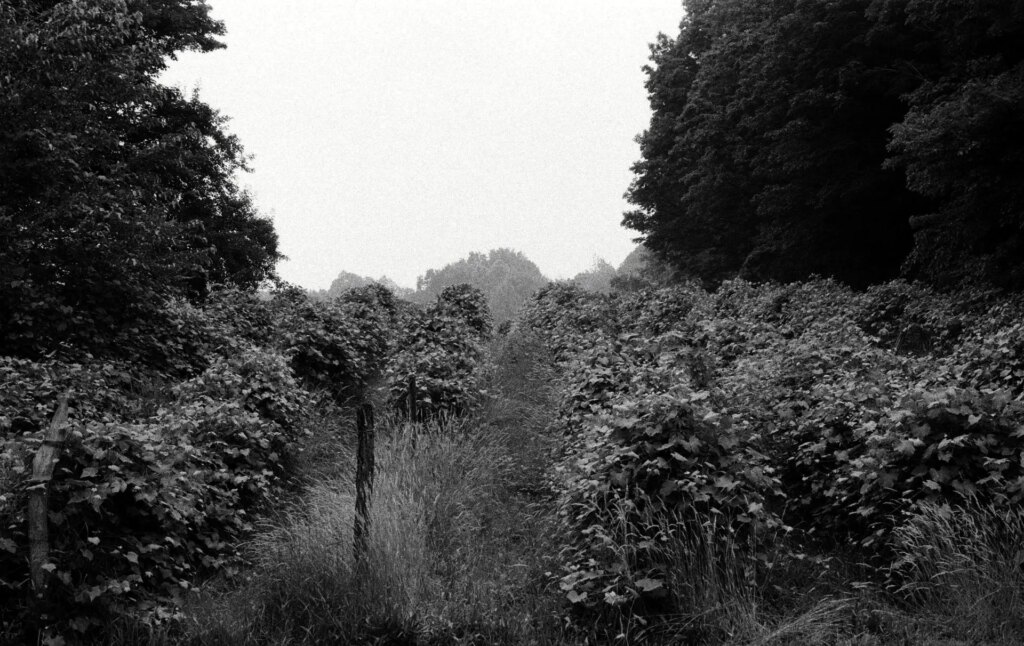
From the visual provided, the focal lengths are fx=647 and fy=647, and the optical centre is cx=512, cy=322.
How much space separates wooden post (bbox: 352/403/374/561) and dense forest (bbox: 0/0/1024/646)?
25 millimetres

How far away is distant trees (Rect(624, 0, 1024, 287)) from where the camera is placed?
11750 millimetres

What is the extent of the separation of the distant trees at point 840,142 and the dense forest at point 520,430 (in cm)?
12

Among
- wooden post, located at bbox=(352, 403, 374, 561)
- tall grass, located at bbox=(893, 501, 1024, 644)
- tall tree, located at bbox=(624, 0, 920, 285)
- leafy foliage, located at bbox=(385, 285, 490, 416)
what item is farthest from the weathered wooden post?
tall tree, located at bbox=(624, 0, 920, 285)

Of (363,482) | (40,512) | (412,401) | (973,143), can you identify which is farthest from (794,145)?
(40,512)

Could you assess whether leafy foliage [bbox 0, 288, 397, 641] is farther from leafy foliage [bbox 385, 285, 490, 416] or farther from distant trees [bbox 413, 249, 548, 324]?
distant trees [bbox 413, 249, 548, 324]

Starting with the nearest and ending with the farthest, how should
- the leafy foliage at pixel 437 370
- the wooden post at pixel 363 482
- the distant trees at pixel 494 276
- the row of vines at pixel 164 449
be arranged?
the row of vines at pixel 164 449 < the wooden post at pixel 363 482 < the leafy foliage at pixel 437 370 < the distant trees at pixel 494 276

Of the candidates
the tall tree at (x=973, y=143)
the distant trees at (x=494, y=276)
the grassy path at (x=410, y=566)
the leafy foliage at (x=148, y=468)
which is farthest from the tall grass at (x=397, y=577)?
the distant trees at (x=494, y=276)

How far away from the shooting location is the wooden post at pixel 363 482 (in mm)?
4855

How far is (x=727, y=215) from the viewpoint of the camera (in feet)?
88.2

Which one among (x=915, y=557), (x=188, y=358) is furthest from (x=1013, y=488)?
(x=188, y=358)

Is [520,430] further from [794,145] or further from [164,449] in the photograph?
[794,145]

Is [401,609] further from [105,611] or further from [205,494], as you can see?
[205,494]

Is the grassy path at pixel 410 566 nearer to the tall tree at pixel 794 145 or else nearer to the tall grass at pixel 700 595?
the tall grass at pixel 700 595

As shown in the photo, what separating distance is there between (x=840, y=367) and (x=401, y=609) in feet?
18.9
